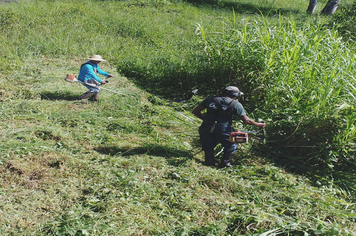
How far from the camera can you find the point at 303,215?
13.0ft

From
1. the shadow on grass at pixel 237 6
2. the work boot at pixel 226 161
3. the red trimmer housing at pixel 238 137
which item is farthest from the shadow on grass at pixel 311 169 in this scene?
the shadow on grass at pixel 237 6

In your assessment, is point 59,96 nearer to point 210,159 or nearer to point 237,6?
point 210,159

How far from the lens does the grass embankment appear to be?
12.1ft

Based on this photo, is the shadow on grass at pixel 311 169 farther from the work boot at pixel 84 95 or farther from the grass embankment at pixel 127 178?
the work boot at pixel 84 95

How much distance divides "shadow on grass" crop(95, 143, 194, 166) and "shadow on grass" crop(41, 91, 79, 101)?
2.27m

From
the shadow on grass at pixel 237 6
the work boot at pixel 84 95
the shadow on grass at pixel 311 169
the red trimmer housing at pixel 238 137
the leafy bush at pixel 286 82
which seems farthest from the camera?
the shadow on grass at pixel 237 6

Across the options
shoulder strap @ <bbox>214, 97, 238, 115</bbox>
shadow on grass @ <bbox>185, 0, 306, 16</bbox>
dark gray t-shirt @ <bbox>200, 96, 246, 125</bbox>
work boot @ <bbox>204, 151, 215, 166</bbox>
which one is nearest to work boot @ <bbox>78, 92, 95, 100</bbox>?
dark gray t-shirt @ <bbox>200, 96, 246, 125</bbox>

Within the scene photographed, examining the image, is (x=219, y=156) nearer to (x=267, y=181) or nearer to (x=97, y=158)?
(x=267, y=181)

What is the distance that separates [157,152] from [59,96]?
114 inches

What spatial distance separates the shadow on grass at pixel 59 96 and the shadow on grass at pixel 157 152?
2269 millimetres

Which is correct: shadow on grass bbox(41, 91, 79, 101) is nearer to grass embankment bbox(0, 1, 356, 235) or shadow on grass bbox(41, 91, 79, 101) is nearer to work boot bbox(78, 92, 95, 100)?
grass embankment bbox(0, 1, 356, 235)

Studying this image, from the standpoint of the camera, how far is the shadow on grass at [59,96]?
6941mm

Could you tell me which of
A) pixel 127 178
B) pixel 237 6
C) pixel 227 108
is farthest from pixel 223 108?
pixel 237 6

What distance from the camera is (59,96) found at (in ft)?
23.1
